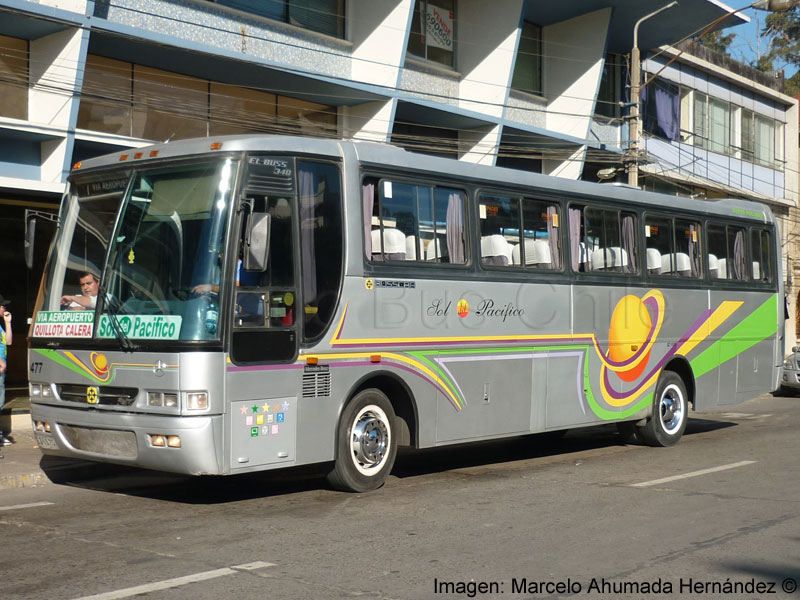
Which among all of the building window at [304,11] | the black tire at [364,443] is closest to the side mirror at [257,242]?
the black tire at [364,443]

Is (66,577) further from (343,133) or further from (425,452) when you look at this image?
(343,133)

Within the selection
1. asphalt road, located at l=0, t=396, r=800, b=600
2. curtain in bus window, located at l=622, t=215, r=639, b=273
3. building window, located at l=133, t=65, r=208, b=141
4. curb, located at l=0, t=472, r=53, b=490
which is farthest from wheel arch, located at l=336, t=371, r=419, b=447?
building window, located at l=133, t=65, r=208, b=141

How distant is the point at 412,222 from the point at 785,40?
194 feet

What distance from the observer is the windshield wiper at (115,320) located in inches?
334

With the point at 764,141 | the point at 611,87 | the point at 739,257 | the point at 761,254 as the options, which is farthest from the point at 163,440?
the point at 764,141

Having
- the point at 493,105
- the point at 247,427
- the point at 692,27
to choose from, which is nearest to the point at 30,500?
the point at 247,427

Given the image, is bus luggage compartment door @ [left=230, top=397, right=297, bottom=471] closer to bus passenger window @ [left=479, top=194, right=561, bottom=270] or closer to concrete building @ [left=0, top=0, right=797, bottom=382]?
bus passenger window @ [left=479, top=194, right=561, bottom=270]

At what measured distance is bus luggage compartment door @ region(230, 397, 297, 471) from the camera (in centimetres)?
837

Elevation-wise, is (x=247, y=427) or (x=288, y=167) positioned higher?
(x=288, y=167)

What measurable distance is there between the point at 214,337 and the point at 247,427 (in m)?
0.83

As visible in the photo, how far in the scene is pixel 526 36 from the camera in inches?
1031

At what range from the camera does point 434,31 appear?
22.8 metres

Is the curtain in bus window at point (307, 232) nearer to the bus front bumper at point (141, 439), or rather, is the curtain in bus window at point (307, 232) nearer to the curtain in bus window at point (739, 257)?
the bus front bumper at point (141, 439)

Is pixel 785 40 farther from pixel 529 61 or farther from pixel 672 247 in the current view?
pixel 672 247
